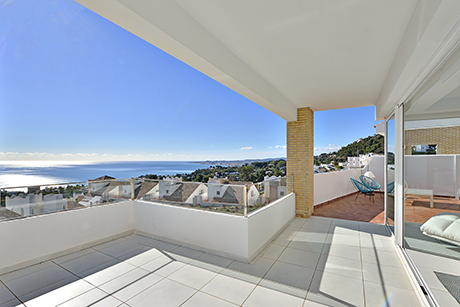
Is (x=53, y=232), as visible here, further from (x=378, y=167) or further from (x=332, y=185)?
(x=378, y=167)

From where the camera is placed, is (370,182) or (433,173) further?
(370,182)

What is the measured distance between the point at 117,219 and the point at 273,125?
20683 millimetres

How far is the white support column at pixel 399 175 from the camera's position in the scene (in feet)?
9.79

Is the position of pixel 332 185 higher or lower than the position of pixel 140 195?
lower

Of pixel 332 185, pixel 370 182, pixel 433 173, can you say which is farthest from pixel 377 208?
pixel 433 173

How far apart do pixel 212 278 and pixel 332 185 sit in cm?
574

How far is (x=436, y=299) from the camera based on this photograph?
1.80 m

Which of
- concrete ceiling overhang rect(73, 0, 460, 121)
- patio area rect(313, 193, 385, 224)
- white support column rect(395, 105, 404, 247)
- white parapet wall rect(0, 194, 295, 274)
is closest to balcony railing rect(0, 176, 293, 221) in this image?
white parapet wall rect(0, 194, 295, 274)

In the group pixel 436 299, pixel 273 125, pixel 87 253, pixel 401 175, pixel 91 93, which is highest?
pixel 91 93

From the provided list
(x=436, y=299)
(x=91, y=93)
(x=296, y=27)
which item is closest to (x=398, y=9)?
(x=296, y=27)

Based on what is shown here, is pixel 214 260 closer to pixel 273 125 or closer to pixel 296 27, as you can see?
pixel 296 27

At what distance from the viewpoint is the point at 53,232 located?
303cm

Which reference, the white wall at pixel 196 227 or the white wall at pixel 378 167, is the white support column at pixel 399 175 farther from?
the white wall at pixel 378 167

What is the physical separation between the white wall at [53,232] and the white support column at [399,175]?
15.1 ft
